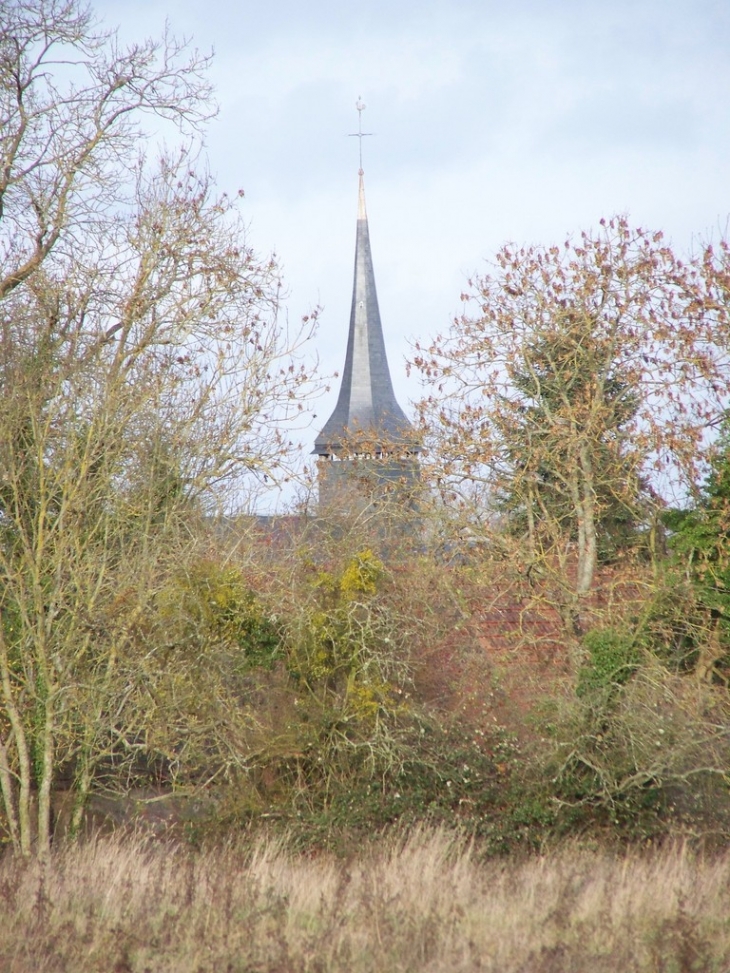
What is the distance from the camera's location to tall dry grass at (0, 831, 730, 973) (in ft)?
21.0

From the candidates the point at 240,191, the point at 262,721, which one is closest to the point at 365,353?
the point at 240,191

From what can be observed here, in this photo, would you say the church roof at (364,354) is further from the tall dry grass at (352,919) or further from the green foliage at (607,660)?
the tall dry grass at (352,919)

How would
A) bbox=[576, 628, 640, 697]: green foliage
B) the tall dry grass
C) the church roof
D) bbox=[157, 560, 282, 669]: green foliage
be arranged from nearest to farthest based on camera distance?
the tall dry grass, bbox=[157, 560, 282, 669]: green foliage, bbox=[576, 628, 640, 697]: green foliage, the church roof

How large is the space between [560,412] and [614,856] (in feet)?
21.7

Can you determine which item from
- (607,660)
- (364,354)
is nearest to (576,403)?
(607,660)

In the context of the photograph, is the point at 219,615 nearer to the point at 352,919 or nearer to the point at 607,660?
the point at 607,660

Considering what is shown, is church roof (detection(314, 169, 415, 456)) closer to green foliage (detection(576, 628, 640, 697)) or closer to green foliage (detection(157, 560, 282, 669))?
green foliage (detection(576, 628, 640, 697))

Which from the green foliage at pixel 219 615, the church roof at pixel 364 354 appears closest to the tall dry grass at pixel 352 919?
the green foliage at pixel 219 615

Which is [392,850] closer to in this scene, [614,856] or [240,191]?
[614,856]

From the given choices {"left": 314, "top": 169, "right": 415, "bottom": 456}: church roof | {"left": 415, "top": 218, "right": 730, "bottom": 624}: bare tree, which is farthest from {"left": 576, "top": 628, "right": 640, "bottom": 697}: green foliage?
{"left": 314, "top": 169, "right": 415, "bottom": 456}: church roof

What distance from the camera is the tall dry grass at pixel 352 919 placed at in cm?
639

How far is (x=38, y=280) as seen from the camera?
15.7m

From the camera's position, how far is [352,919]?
7.06m

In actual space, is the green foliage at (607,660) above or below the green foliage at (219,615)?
below
